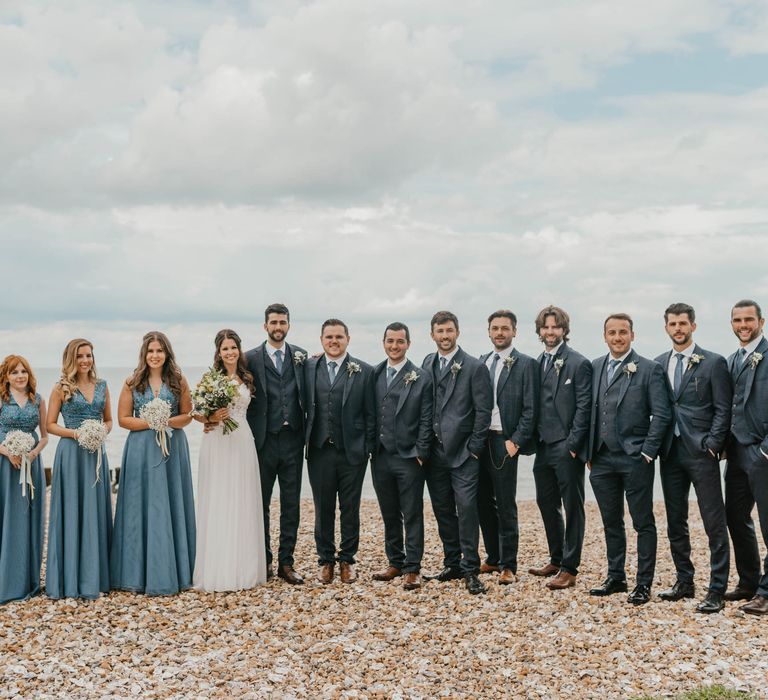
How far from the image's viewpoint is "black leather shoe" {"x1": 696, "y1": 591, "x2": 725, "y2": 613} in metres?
7.84

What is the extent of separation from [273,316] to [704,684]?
541 cm

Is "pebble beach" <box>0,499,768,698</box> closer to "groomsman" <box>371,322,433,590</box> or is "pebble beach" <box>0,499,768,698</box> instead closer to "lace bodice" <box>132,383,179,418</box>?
"groomsman" <box>371,322,433,590</box>

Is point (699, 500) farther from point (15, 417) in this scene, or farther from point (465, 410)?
point (15, 417)

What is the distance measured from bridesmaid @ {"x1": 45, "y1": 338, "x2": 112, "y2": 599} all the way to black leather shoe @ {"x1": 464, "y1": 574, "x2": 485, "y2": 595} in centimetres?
383

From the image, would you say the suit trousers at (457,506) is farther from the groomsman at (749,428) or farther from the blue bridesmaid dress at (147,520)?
the blue bridesmaid dress at (147,520)

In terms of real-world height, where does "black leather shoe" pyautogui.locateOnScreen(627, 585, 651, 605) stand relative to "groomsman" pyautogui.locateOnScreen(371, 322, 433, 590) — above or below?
below

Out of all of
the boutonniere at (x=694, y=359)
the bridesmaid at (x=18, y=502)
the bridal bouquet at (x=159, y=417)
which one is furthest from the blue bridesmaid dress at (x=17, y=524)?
the boutonniere at (x=694, y=359)

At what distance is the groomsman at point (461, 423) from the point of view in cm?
847

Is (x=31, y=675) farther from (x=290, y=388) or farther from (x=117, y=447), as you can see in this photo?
(x=117, y=447)

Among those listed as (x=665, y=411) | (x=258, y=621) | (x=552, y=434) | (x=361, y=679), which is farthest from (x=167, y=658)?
(x=665, y=411)

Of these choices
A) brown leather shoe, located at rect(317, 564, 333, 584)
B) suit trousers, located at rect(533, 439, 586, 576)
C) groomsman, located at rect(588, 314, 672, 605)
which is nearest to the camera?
groomsman, located at rect(588, 314, 672, 605)

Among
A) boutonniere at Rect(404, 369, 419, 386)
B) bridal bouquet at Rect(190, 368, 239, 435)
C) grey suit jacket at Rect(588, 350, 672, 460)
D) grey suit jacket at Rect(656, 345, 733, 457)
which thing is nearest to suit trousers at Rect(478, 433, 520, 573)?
boutonniere at Rect(404, 369, 419, 386)

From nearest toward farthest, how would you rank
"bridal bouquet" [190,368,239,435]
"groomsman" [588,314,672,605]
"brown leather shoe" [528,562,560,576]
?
"groomsman" [588,314,672,605]
"bridal bouquet" [190,368,239,435]
"brown leather shoe" [528,562,560,576]

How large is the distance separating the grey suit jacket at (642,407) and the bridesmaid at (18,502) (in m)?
6.09
